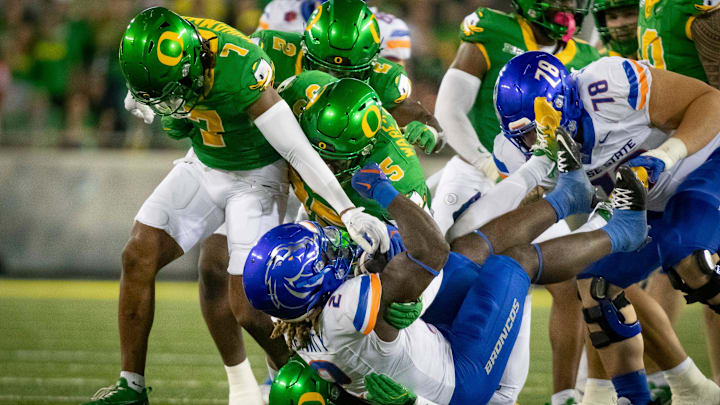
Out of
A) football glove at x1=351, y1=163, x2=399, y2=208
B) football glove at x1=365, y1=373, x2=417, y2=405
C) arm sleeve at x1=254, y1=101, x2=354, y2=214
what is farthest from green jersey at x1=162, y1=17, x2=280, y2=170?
football glove at x1=365, y1=373, x2=417, y2=405

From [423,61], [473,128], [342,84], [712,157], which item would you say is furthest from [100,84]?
[712,157]

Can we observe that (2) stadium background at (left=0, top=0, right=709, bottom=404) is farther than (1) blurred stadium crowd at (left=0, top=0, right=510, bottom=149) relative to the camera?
No

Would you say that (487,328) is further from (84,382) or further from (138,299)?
(84,382)

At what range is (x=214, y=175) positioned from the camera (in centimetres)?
406

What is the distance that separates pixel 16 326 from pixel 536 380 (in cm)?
406

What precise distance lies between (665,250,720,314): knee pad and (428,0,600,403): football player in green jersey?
48.0 inches

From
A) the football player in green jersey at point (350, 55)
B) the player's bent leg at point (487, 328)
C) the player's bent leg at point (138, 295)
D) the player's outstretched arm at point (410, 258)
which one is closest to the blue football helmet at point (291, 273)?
the player's outstretched arm at point (410, 258)

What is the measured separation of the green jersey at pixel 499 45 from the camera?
15.5 feet

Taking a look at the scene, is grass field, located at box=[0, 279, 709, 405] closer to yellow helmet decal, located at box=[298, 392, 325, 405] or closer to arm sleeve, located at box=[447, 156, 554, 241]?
arm sleeve, located at box=[447, 156, 554, 241]

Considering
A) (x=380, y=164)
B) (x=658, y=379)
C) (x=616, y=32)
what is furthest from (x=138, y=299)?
(x=616, y=32)

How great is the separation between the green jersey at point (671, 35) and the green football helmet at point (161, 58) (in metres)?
2.01

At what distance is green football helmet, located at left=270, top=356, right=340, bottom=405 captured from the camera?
10.3 ft

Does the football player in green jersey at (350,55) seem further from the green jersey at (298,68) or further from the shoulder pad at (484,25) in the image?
the shoulder pad at (484,25)

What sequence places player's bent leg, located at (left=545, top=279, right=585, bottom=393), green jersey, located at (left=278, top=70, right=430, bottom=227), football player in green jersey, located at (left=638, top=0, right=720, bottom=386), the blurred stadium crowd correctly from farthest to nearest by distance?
the blurred stadium crowd < player's bent leg, located at (left=545, top=279, right=585, bottom=393) < football player in green jersey, located at (left=638, top=0, right=720, bottom=386) < green jersey, located at (left=278, top=70, right=430, bottom=227)
